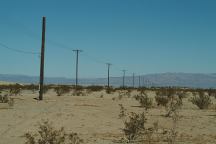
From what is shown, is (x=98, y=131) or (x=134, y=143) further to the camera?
(x=98, y=131)

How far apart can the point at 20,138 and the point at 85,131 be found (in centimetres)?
285

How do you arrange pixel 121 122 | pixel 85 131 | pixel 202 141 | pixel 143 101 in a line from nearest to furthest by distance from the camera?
pixel 202 141 → pixel 85 131 → pixel 121 122 → pixel 143 101

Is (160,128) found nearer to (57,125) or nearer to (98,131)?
(98,131)

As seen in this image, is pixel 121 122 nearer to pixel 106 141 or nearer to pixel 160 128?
pixel 160 128

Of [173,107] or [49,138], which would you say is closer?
[49,138]

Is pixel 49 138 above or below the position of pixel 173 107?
below

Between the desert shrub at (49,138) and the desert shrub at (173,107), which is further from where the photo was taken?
the desert shrub at (173,107)

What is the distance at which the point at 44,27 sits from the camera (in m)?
35.5

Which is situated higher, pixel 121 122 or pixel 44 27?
pixel 44 27

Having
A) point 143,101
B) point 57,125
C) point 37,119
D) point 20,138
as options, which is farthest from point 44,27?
point 20,138

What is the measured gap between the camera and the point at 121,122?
18656mm

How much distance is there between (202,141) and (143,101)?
15.5 metres

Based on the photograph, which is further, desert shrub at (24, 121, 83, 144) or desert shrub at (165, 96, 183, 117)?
desert shrub at (165, 96, 183, 117)

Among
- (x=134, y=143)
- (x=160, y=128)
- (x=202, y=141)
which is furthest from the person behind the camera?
(x=160, y=128)
